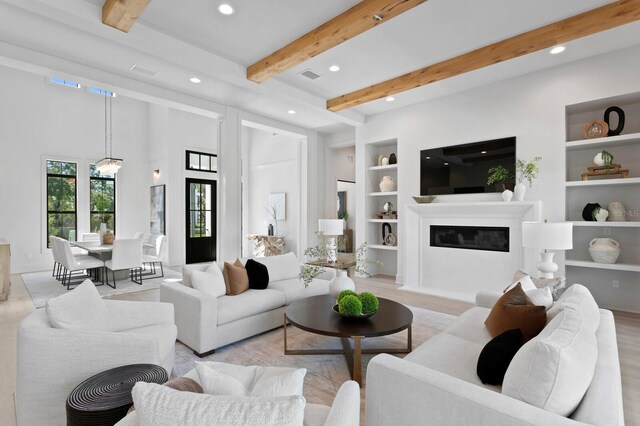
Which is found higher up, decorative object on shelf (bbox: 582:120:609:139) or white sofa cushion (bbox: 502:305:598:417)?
decorative object on shelf (bbox: 582:120:609:139)

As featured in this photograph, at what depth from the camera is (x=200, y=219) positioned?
27.5 feet

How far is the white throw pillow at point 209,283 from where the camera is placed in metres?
3.14

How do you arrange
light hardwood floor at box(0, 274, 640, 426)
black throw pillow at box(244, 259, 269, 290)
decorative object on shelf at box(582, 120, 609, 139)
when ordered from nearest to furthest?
light hardwood floor at box(0, 274, 640, 426)
black throw pillow at box(244, 259, 269, 290)
decorative object on shelf at box(582, 120, 609, 139)

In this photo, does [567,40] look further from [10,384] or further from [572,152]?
[10,384]

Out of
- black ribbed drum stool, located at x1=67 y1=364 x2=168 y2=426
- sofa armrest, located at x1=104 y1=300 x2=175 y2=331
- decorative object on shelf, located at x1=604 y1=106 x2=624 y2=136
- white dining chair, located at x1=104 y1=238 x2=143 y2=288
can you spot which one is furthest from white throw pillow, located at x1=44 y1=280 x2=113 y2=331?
decorative object on shelf, located at x1=604 y1=106 x2=624 y2=136

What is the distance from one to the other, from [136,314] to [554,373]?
2.53m

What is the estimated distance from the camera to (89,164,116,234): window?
799 cm

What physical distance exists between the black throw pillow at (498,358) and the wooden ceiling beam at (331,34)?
2.57 m

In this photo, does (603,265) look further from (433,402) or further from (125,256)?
(125,256)

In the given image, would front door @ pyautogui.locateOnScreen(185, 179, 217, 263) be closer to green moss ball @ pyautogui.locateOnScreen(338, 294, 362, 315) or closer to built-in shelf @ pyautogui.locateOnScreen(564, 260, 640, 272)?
green moss ball @ pyautogui.locateOnScreen(338, 294, 362, 315)

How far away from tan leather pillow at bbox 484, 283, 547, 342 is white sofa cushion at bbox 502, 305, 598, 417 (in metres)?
0.53

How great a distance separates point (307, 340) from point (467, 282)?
2.97 m

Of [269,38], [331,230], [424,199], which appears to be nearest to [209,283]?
[331,230]

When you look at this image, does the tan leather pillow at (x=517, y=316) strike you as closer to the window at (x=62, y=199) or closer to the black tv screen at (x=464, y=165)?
the black tv screen at (x=464, y=165)
